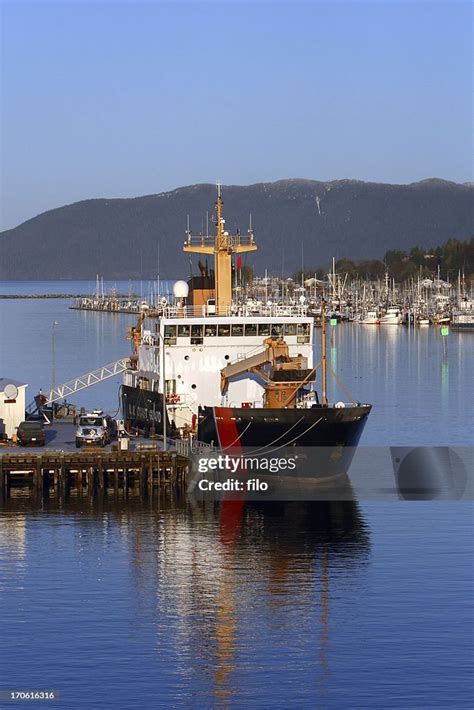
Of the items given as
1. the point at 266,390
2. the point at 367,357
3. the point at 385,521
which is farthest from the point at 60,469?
the point at 367,357

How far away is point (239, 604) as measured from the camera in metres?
40.9

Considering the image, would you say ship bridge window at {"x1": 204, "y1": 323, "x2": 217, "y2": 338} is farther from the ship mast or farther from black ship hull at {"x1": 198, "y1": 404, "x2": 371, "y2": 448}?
black ship hull at {"x1": 198, "y1": 404, "x2": 371, "y2": 448}

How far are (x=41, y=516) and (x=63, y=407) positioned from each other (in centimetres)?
2122

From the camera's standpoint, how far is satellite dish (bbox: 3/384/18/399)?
60719mm

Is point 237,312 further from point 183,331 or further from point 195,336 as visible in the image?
point 183,331

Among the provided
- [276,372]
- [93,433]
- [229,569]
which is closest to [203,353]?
[276,372]

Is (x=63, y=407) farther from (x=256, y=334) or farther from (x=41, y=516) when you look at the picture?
(x=41, y=516)

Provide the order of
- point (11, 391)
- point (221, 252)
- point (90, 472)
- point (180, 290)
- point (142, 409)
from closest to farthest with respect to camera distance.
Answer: point (90, 472) → point (11, 391) → point (142, 409) → point (221, 252) → point (180, 290)

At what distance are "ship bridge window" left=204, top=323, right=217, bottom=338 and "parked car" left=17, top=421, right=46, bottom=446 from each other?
8.42 meters

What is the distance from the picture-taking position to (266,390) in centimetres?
5731

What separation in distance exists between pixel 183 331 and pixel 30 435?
27.0ft

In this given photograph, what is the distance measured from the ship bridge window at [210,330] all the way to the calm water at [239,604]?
9.66m

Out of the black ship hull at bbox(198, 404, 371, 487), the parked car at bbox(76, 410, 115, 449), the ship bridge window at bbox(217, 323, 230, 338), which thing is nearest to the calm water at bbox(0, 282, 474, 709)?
the black ship hull at bbox(198, 404, 371, 487)

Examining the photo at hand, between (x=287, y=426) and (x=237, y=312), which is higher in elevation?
(x=237, y=312)
